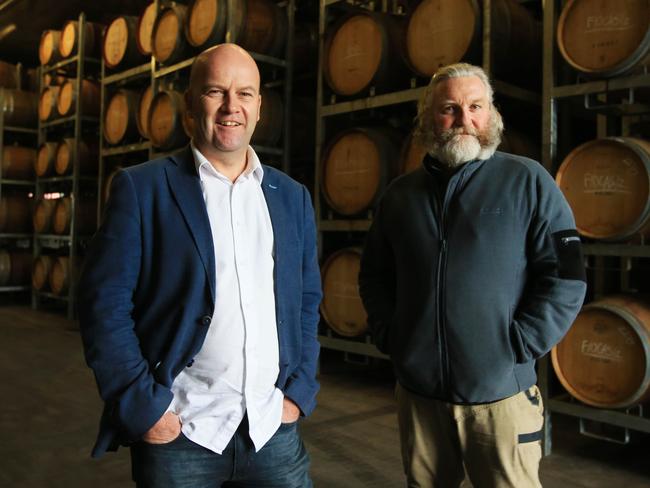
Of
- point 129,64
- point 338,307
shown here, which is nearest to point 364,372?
point 338,307

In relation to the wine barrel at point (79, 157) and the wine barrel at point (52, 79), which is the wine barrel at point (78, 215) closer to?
the wine barrel at point (79, 157)

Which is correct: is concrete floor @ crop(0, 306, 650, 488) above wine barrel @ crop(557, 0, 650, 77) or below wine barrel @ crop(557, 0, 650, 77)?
below

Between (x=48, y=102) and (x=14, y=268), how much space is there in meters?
2.96

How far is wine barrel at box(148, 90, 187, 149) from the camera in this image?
288 inches

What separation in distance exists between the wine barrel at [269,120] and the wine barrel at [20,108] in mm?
6800

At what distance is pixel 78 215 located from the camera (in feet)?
33.9

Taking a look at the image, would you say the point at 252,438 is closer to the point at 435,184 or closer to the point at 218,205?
the point at 218,205

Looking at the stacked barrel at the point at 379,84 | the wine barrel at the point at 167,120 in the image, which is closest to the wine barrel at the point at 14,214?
the wine barrel at the point at 167,120

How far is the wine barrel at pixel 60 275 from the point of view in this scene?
33.4 ft

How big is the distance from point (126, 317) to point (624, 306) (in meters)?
3.05

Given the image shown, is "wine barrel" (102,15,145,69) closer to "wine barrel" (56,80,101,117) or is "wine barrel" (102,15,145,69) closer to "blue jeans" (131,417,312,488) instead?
"wine barrel" (56,80,101,117)

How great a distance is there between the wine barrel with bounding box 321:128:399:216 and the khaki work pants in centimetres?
320

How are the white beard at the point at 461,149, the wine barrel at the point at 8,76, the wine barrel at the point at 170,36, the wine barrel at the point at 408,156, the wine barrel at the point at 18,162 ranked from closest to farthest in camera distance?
1. the white beard at the point at 461,149
2. the wine barrel at the point at 408,156
3. the wine barrel at the point at 170,36
4. the wine barrel at the point at 18,162
5. the wine barrel at the point at 8,76

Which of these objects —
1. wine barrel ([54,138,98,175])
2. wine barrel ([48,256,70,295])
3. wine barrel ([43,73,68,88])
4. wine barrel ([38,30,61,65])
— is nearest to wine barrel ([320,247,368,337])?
wine barrel ([48,256,70,295])
